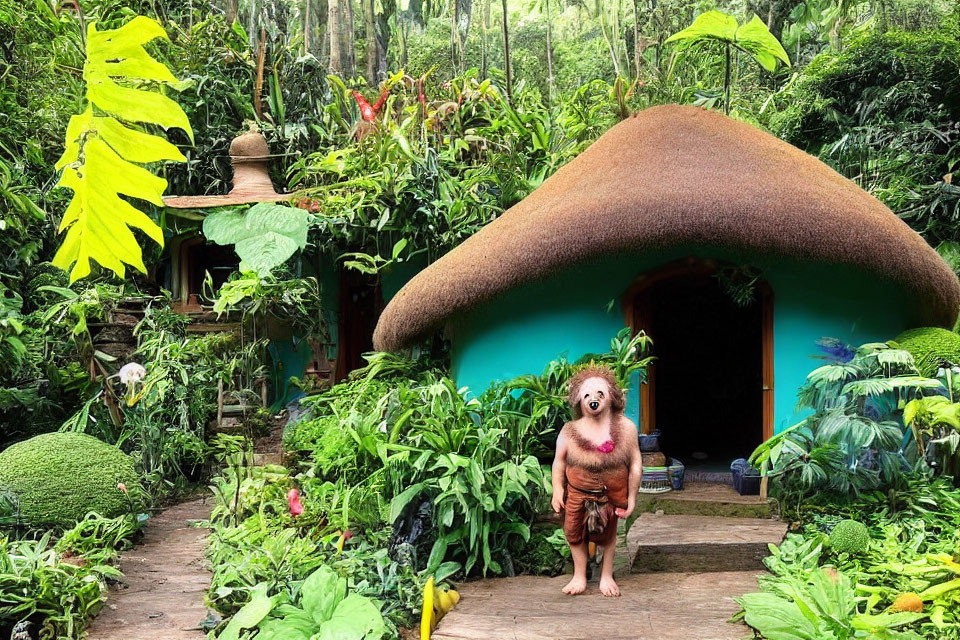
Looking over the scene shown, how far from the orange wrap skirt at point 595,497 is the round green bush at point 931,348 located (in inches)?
101

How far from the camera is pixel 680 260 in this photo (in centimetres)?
614

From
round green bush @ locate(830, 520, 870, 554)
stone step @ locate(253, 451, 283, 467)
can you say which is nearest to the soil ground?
stone step @ locate(253, 451, 283, 467)

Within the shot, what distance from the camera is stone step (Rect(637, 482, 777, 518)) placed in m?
5.58

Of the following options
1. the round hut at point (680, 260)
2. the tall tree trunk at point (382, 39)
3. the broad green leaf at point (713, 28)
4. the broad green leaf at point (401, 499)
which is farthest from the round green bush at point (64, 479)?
the tall tree trunk at point (382, 39)

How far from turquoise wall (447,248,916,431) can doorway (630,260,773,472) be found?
2.01m

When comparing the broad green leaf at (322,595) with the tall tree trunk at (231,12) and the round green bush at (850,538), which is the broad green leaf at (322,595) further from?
the tall tree trunk at (231,12)

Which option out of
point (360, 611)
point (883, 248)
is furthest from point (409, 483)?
point (883, 248)

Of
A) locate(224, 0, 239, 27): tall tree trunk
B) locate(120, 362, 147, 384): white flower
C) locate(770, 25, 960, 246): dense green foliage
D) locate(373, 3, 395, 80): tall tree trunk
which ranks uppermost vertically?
locate(373, 3, 395, 80): tall tree trunk

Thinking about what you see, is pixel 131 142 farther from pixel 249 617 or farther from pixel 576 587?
pixel 576 587

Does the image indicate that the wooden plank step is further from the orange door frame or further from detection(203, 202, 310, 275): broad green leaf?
detection(203, 202, 310, 275): broad green leaf

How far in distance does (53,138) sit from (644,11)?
28.8 ft

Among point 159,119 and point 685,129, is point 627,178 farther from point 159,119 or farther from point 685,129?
point 159,119

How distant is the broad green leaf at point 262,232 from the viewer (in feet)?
28.1

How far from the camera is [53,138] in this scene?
35.3 feet
